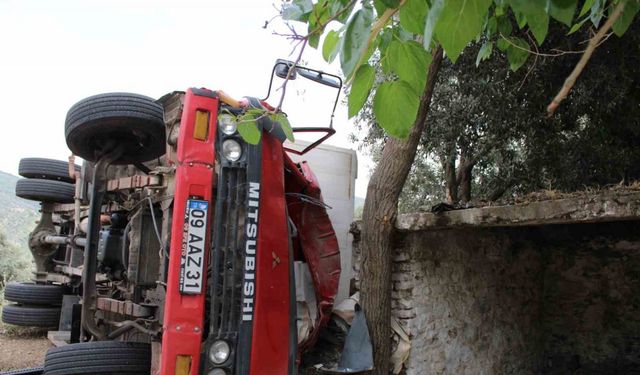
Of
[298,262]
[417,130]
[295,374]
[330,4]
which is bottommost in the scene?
[295,374]

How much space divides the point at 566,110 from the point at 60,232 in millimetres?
6980

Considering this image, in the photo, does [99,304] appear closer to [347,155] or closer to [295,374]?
[295,374]

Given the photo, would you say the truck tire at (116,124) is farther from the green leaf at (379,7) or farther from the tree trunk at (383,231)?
the green leaf at (379,7)

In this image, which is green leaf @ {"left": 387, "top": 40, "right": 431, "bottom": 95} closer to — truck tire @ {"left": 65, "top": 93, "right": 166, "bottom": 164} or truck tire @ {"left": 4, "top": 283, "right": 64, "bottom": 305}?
truck tire @ {"left": 65, "top": 93, "right": 166, "bottom": 164}

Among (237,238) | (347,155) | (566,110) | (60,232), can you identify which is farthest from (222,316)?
(566,110)

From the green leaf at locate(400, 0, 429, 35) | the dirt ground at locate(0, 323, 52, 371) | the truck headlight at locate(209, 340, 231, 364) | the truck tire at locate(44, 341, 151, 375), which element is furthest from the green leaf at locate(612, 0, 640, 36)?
the dirt ground at locate(0, 323, 52, 371)

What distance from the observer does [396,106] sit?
41.4 inches

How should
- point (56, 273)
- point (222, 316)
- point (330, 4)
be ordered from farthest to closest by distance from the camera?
point (56, 273), point (222, 316), point (330, 4)

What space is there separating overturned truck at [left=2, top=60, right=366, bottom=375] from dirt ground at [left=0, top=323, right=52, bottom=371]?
4.26 feet

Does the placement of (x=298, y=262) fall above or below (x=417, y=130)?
below

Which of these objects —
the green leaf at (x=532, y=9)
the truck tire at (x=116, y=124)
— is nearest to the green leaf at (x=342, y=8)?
the green leaf at (x=532, y=9)

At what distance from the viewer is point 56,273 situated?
6352 mm

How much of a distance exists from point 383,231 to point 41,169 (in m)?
4.49

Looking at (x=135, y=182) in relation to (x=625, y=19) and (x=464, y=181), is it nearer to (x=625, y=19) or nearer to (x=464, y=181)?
(x=625, y=19)
